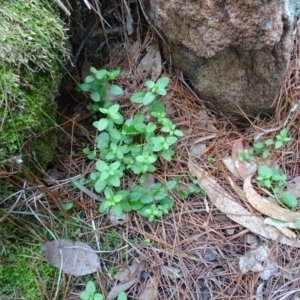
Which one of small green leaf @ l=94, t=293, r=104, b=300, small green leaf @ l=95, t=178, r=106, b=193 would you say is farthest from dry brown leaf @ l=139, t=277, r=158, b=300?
small green leaf @ l=95, t=178, r=106, b=193

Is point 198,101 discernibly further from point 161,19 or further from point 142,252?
point 142,252

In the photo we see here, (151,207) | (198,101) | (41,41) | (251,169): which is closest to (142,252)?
(151,207)

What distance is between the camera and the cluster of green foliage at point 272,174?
60.4 inches

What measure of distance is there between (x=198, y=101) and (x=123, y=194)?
544 millimetres

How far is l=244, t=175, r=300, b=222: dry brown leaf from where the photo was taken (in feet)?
4.95

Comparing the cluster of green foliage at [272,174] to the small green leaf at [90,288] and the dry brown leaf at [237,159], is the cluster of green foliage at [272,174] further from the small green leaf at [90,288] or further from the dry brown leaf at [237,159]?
the small green leaf at [90,288]

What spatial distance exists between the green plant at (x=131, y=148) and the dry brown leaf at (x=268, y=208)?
0.96 feet

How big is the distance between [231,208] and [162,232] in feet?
0.89

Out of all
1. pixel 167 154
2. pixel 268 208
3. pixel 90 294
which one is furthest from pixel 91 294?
pixel 268 208

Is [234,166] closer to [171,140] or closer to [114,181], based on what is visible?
[171,140]

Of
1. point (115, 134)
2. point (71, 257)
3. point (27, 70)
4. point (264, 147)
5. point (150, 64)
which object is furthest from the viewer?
point (150, 64)

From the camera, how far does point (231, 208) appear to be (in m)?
1.55

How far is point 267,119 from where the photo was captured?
5.78 ft

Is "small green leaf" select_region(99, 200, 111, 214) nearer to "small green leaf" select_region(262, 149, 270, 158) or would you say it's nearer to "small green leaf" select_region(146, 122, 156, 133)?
"small green leaf" select_region(146, 122, 156, 133)
